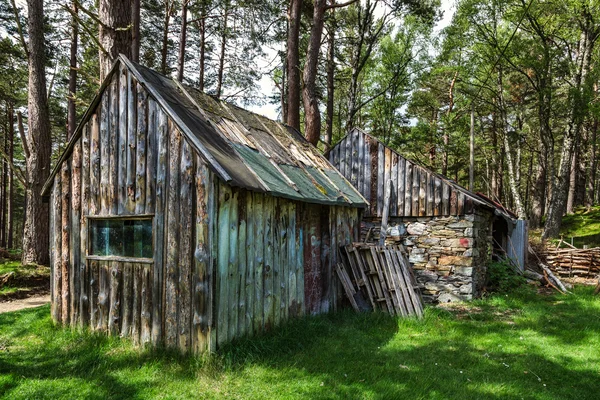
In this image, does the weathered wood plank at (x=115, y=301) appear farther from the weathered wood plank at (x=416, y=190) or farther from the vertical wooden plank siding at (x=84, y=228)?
the weathered wood plank at (x=416, y=190)

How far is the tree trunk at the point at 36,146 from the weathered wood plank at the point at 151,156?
8.86 meters

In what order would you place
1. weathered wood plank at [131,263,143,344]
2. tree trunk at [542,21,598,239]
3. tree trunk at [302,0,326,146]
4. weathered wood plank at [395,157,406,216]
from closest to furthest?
1. weathered wood plank at [131,263,143,344]
2. weathered wood plank at [395,157,406,216]
3. tree trunk at [302,0,326,146]
4. tree trunk at [542,21,598,239]

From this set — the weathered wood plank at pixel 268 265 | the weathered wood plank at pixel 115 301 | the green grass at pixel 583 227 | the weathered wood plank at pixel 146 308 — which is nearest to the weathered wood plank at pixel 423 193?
the weathered wood plank at pixel 268 265

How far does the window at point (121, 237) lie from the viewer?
18.5 ft

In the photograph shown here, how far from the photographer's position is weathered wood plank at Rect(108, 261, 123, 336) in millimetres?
5777

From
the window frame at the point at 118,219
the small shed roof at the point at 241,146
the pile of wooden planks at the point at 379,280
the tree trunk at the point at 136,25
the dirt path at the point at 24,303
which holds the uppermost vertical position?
the tree trunk at the point at 136,25

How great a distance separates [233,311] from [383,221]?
589 cm

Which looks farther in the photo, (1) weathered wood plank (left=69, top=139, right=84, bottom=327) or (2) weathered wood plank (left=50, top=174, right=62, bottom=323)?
(2) weathered wood plank (left=50, top=174, right=62, bottom=323)

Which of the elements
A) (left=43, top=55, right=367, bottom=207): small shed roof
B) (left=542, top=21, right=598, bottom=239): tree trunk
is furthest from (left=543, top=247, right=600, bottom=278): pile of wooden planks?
(left=43, top=55, right=367, bottom=207): small shed roof

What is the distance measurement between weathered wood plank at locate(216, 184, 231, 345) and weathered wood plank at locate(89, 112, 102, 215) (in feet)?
8.24

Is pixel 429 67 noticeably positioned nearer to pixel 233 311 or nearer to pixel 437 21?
pixel 437 21

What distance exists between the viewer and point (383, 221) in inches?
398

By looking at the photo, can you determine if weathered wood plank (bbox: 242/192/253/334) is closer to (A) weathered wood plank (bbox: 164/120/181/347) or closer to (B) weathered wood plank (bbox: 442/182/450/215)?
(A) weathered wood plank (bbox: 164/120/181/347)

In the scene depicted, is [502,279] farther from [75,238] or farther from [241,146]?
[75,238]
